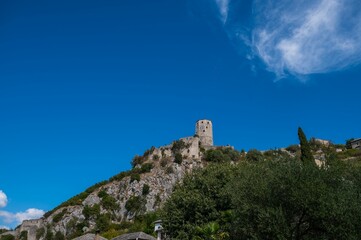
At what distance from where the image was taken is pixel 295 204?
24172 mm

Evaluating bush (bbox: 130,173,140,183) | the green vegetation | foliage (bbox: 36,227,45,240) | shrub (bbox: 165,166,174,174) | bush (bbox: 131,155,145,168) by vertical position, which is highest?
bush (bbox: 131,155,145,168)

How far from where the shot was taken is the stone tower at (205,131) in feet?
370

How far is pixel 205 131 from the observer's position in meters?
114

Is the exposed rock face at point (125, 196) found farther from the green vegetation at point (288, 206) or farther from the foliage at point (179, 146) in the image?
the green vegetation at point (288, 206)

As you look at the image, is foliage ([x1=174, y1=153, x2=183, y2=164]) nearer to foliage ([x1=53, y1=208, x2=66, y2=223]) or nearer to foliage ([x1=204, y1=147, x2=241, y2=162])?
foliage ([x1=204, y1=147, x2=241, y2=162])

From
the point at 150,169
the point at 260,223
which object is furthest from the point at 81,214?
the point at 260,223

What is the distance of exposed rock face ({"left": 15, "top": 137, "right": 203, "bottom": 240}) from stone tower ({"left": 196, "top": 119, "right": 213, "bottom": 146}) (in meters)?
16.7

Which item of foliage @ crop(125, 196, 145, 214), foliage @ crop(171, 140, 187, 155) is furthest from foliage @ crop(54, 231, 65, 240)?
foliage @ crop(171, 140, 187, 155)

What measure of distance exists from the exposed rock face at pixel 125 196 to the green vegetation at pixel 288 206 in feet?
156

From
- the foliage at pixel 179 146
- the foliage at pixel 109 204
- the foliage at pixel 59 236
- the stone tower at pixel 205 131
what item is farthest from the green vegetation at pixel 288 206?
the stone tower at pixel 205 131

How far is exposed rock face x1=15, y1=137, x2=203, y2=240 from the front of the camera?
3162 inches

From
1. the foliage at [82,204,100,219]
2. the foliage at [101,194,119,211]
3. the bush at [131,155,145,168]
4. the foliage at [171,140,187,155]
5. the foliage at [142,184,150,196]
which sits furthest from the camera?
the bush at [131,155,145,168]

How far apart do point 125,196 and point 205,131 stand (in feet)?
129

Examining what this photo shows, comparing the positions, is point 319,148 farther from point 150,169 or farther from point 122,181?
point 122,181
